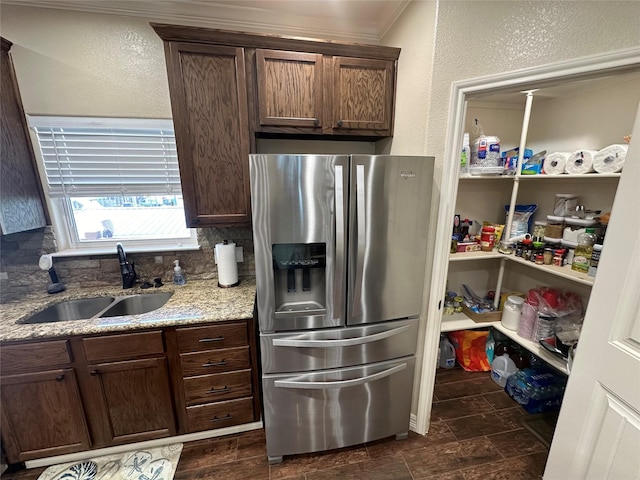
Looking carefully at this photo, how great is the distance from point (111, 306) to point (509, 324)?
2956 mm

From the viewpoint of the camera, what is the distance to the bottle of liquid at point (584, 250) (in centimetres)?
167

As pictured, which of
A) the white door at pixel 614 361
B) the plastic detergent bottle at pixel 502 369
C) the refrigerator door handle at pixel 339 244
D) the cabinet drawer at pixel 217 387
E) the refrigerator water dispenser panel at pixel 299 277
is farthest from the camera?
the plastic detergent bottle at pixel 502 369

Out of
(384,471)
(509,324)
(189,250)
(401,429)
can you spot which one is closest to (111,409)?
(189,250)

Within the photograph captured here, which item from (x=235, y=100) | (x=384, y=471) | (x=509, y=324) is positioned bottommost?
(x=384, y=471)

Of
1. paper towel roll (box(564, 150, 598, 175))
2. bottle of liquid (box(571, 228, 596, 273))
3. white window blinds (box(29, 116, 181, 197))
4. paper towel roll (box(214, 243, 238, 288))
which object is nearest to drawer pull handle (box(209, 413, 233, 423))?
paper towel roll (box(214, 243, 238, 288))

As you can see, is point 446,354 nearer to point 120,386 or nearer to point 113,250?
Answer: point 120,386

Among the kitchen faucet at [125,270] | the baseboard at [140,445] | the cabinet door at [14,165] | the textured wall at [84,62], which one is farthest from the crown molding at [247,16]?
the baseboard at [140,445]

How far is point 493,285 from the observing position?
248 cm

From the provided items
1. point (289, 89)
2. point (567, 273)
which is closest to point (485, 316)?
point (567, 273)

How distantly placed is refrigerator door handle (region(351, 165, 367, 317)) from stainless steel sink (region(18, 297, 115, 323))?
171 centimetres

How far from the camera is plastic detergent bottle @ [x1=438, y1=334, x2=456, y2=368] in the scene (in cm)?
236

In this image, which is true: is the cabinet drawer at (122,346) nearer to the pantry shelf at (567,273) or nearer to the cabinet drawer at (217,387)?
the cabinet drawer at (217,387)

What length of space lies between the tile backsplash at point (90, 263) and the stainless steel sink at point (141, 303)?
0.19 meters

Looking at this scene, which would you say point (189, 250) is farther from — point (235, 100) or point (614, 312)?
point (614, 312)
